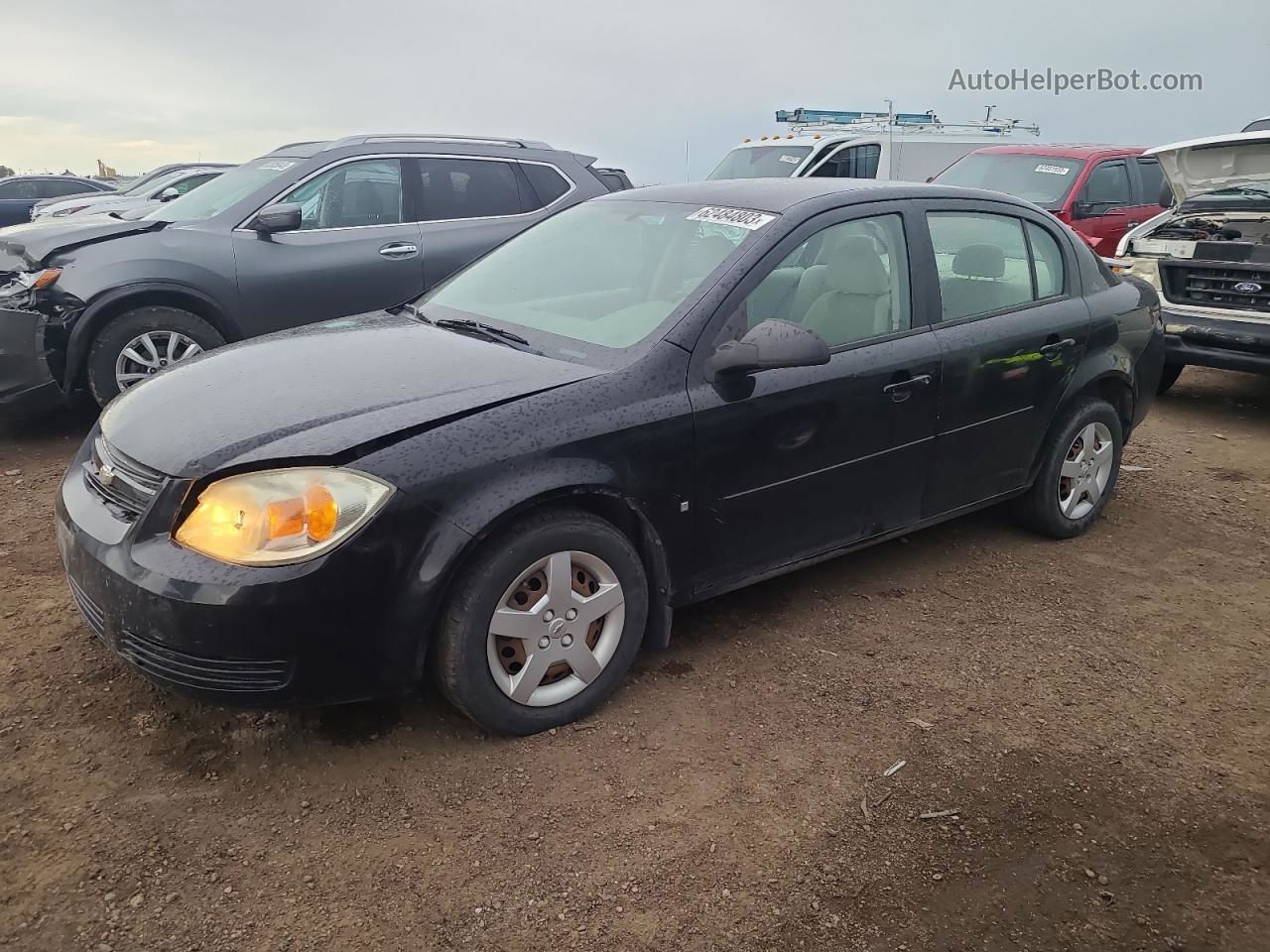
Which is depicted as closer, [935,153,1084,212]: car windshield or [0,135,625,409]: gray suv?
[0,135,625,409]: gray suv

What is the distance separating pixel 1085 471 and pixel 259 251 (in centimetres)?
482

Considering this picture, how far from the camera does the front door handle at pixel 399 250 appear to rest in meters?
6.30

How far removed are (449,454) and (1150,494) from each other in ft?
13.8

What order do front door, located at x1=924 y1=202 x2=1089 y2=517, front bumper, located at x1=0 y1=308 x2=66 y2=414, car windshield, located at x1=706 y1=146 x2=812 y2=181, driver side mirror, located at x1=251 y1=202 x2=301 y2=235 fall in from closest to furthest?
front door, located at x1=924 y1=202 x2=1089 y2=517
front bumper, located at x1=0 y1=308 x2=66 y2=414
driver side mirror, located at x1=251 y1=202 x2=301 y2=235
car windshield, located at x1=706 y1=146 x2=812 y2=181

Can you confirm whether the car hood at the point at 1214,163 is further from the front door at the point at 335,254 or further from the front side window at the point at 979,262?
the front door at the point at 335,254

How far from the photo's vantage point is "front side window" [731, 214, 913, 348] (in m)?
A: 3.29

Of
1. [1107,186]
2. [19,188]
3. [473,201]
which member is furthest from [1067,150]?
[19,188]

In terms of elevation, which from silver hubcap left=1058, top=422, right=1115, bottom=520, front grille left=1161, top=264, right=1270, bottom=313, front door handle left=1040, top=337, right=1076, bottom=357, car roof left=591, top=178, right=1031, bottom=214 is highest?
car roof left=591, top=178, right=1031, bottom=214

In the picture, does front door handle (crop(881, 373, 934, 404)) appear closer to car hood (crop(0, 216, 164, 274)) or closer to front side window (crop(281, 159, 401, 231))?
front side window (crop(281, 159, 401, 231))

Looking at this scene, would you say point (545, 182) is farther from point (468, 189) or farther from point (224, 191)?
point (224, 191)

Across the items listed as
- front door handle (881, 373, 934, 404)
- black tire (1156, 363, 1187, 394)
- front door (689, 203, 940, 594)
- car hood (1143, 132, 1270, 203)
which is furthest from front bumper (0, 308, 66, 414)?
black tire (1156, 363, 1187, 394)

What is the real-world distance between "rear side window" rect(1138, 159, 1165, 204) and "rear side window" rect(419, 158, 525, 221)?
6945 mm

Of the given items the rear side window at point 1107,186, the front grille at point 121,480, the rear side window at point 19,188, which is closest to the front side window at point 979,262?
the front grille at point 121,480

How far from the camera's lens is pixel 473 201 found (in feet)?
22.1
